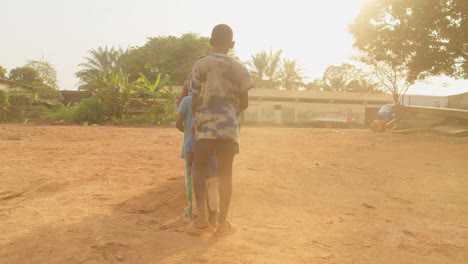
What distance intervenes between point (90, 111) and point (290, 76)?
94.7 feet

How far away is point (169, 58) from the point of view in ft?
114

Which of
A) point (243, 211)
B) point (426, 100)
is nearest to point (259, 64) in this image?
point (426, 100)

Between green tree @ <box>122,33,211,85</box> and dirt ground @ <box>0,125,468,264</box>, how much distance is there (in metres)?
28.1

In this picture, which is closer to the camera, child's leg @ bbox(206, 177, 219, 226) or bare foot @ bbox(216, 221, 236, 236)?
bare foot @ bbox(216, 221, 236, 236)

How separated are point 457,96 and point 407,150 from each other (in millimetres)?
27487

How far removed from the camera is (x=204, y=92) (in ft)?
10.1

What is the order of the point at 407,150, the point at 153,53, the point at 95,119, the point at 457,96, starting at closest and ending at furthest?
the point at 407,150 → the point at 95,119 → the point at 457,96 → the point at 153,53

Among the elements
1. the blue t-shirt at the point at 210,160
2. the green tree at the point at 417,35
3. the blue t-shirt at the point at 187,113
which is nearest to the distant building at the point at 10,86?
the green tree at the point at 417,35

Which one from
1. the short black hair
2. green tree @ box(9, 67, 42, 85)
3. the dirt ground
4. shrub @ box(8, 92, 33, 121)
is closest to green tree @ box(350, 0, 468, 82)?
the dirt ground

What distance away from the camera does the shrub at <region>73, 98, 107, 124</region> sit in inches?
645

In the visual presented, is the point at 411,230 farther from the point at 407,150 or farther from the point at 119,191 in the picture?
the point at 407,150

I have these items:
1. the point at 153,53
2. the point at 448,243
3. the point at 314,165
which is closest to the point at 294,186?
the point at 314,165

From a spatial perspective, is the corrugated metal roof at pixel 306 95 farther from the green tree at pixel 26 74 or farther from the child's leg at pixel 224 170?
the child's leg at pixel 224 170

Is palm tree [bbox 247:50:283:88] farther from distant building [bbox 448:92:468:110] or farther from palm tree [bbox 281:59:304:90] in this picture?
distant building [bbox 448:92:468:110]
